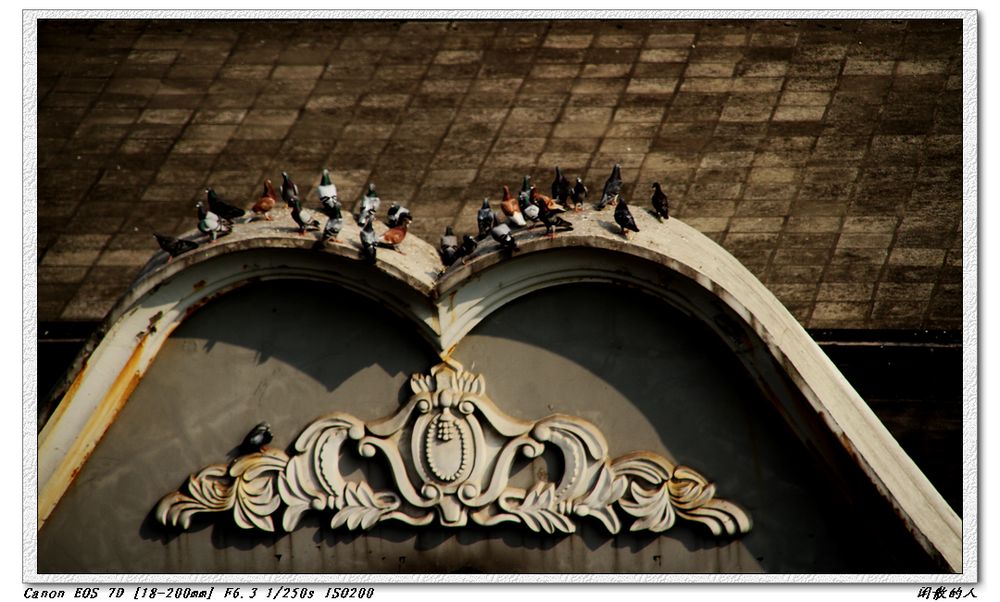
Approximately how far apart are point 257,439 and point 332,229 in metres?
1.23

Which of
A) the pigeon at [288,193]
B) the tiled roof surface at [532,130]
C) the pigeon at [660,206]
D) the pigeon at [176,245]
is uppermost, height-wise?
the tiled roof surface at [532,130]

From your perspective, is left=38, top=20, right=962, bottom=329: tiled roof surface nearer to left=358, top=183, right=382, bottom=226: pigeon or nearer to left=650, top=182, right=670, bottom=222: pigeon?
left=650, top=182, right=670, bottom=222: pigeon

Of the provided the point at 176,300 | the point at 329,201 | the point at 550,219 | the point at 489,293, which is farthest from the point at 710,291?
the point at 176,300

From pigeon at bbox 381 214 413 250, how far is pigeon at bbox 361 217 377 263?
0.09 meters

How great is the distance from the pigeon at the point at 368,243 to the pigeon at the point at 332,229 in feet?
0.42

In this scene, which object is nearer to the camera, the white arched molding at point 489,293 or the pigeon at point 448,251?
the white arched molding at point 489,293

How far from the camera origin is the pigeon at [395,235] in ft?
27.0

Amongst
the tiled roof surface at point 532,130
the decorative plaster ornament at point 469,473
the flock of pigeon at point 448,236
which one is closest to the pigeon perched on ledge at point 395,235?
the flock of pigeon at point 448,236

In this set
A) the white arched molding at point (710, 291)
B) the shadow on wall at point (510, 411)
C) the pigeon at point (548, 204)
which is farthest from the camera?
the shadow on wall at point (510, 411)

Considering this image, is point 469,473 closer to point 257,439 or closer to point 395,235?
point 257,439

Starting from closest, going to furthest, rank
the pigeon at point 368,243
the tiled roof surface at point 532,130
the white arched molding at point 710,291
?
the white arched molding at point 710,291, the pigeon at point 368,243, the tiled roof surface at point 532,130

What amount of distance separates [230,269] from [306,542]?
5.12 ft

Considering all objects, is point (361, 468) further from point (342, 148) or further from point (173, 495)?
point (342, 148)

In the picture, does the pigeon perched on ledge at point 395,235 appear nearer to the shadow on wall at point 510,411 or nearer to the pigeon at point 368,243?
the pigeon at point 368,243
